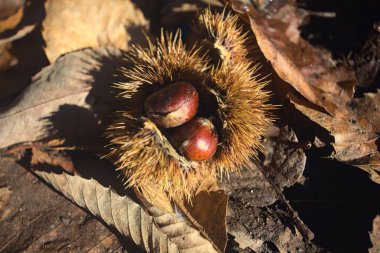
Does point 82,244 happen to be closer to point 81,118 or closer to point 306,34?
point 81,118

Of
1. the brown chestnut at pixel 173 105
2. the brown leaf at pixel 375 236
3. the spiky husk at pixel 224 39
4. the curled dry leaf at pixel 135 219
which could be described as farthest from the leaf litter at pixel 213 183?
the brown chestnut at pixel 173 105

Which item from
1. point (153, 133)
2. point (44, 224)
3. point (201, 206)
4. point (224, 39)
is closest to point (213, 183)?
point (201, 206)

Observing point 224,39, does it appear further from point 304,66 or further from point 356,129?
point 356,129

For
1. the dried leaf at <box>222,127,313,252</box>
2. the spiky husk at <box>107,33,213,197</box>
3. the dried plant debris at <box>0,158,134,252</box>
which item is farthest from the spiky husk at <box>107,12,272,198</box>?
the dried plant debris at <box>0,158,134,252</box>

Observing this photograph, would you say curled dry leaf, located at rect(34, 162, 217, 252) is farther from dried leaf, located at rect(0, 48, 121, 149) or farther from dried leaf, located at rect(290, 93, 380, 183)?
dried leaf, located at rect(290, 93, 380, 183)

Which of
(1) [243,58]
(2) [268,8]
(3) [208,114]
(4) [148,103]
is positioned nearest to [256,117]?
(3) [208,114]
